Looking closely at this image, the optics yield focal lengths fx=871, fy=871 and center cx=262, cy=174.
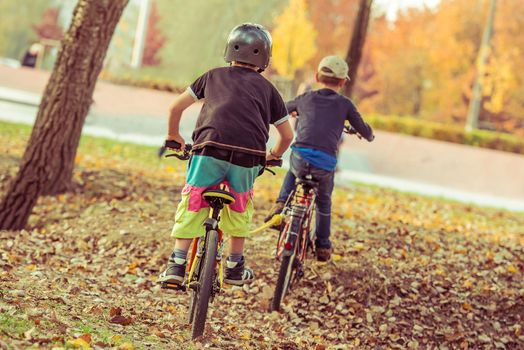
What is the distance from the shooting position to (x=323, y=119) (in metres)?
7.31

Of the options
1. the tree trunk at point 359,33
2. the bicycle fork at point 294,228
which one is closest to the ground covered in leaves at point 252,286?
the bicycle fork at point 294,228

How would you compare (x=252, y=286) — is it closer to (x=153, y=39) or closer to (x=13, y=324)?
(x=13, y=324)

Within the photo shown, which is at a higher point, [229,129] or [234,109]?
[234,109]

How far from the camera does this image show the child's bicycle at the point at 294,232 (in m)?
A: 7.01

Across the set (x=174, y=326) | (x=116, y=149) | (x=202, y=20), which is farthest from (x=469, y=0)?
(x=174, y=326)

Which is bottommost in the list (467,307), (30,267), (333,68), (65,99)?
(30,267)

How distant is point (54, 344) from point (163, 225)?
4.59 metres

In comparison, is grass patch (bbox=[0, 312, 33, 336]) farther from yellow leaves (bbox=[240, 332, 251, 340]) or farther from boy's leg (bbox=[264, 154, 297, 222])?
boy's leg (bbox=[264, 154, 297, 222])

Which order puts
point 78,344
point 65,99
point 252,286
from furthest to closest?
point 65,99, point 252,286, point 78,344

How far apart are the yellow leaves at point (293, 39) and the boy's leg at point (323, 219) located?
3344 centimetres

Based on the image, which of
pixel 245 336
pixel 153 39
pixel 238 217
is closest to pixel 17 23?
pixel 153 39

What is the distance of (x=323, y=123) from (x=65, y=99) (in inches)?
143

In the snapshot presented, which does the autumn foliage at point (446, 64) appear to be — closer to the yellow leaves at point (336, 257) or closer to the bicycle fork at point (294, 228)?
the yellow leaves at point (336, 257)

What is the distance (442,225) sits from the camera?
39.7 feet
